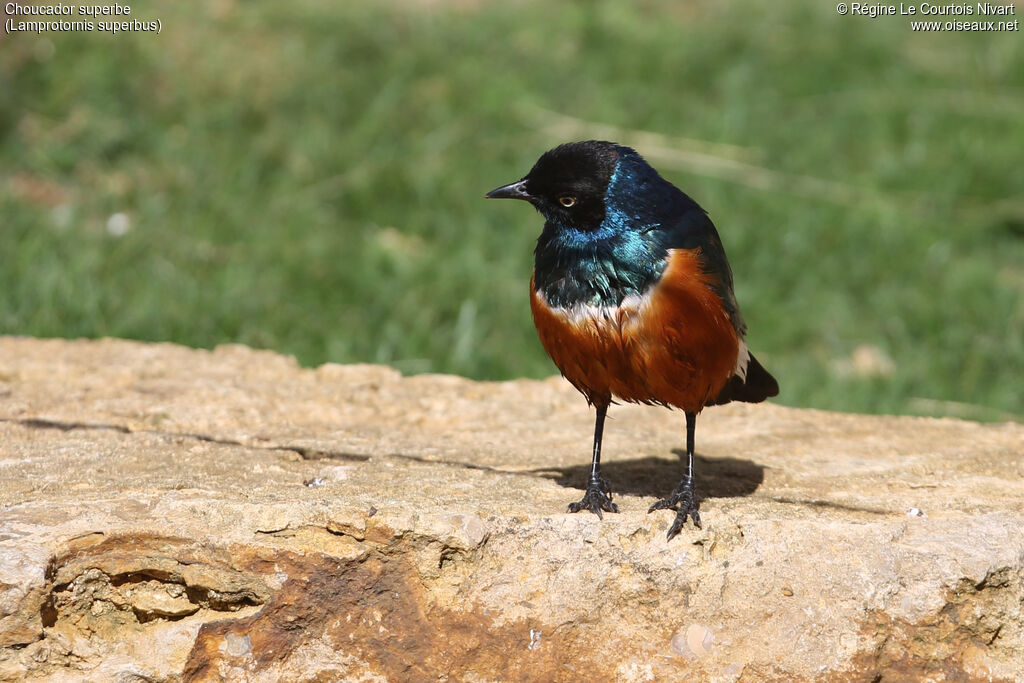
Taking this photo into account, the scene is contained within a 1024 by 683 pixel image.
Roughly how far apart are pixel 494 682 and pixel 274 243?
4.45 m

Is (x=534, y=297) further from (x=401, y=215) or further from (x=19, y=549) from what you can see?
(x=401, y=215)

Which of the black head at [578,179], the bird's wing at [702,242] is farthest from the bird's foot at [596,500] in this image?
the black head at [578,179]

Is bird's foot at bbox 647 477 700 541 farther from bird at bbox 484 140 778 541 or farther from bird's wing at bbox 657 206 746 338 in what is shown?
bird's wing at bbox 657 206 746 338

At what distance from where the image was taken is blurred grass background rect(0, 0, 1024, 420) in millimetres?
6723

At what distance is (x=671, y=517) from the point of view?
11.9 ft

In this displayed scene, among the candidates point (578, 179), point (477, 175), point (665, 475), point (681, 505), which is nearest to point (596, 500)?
point (681, 505)

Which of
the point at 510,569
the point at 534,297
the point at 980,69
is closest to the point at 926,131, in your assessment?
the point at 980,69

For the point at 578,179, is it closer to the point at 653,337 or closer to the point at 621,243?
the point at 621,243

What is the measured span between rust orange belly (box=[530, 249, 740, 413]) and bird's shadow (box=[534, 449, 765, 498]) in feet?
1.28

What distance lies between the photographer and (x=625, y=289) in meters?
3.64

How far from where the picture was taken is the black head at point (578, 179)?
3.72 m

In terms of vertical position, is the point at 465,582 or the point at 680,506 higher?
the point at 680,506

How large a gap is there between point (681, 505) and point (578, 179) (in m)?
1.07

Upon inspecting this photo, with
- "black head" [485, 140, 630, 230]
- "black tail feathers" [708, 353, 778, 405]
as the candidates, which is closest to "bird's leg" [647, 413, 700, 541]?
"black tail feathers" [708, 353, 778, 405]
